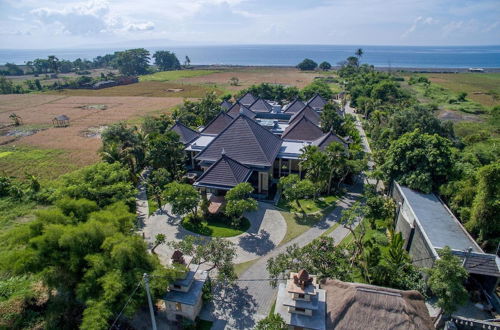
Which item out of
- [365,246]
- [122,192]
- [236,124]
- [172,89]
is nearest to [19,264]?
[122,192]

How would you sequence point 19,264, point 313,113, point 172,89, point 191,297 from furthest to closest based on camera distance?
point 172,89 < point 313,113 < point 191,297 < point 19,264

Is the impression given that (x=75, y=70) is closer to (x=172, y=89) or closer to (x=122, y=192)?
(x=172, y=89)

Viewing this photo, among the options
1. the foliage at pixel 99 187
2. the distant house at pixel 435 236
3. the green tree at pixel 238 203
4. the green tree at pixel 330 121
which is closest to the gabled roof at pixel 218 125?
the green tree at pixel 330 121

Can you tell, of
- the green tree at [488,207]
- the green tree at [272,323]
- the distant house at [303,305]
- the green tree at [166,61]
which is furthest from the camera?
the green tree at [166,61]

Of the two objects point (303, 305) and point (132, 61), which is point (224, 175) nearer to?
point (303, 305)

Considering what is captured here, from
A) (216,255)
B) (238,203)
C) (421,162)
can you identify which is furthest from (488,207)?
(216,255)

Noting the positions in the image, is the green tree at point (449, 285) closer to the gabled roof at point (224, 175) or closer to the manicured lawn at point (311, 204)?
the manicured lawn at point (311, 204)
